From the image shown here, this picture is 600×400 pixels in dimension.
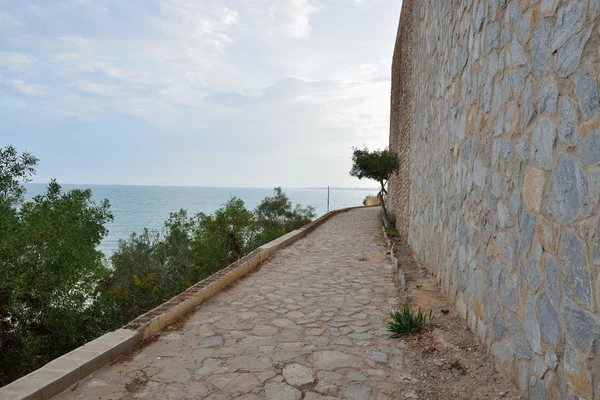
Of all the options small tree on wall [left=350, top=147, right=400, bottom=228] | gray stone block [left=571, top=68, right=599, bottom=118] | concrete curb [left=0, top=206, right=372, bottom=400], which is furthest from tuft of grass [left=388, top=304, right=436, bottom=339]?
small tree on wall [left=350, top=147, right=400, bottom=228]

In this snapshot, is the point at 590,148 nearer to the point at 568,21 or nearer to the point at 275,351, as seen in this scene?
the point at 568,21

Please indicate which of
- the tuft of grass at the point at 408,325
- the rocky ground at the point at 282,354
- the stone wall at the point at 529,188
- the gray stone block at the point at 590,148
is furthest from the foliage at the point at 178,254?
the gray stone block at the point at 590,148

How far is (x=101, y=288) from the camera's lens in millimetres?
7805

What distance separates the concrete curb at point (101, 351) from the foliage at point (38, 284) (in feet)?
7.21

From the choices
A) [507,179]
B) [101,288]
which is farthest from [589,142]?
[101,288]

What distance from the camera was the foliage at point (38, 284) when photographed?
17.9 feet

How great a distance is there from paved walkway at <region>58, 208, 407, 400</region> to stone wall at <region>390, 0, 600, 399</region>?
Answer: 98 centimetres

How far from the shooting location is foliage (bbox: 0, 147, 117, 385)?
5461 mm

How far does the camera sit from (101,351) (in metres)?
3.35

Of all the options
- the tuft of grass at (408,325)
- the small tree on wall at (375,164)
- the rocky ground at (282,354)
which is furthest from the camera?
the small tree on wall at (375,164)

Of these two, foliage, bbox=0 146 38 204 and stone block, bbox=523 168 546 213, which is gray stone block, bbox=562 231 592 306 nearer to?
stone block, bbox=523 168 546 213

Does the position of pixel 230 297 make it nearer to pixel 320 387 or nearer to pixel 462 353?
pixel 320 387

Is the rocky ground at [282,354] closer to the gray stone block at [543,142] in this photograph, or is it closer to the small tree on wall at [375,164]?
the gray stone block at [543,142]

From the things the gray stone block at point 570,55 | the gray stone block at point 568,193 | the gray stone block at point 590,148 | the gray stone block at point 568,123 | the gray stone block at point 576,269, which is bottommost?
the gray stone block at point 576,269
